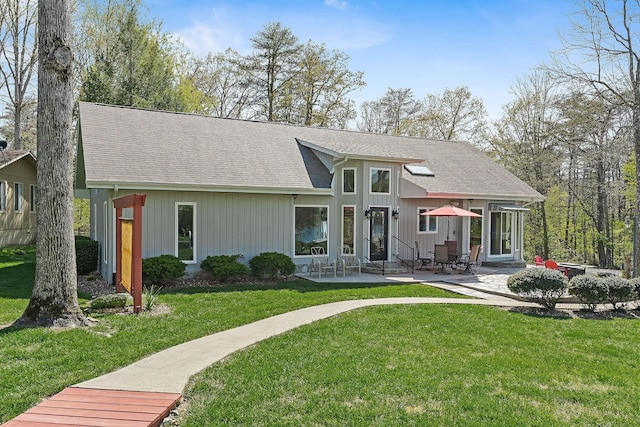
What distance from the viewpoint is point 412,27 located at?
10.7m

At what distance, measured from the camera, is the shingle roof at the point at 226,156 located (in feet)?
40.6

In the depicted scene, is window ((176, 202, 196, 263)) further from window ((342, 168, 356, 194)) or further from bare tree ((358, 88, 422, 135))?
bare tree ((358, 88, 422, 135))

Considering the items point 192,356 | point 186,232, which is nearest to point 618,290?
point 192,356

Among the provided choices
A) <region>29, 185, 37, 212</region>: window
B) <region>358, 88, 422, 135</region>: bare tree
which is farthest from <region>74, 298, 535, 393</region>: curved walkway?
<region>358, 88, 422, 135</region>: bare tree

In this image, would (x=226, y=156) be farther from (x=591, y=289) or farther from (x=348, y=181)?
(x=591, y=289)

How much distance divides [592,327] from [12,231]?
22864mm

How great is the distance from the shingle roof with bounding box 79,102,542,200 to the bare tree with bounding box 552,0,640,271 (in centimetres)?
509

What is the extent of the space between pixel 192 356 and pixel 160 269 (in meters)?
5.92

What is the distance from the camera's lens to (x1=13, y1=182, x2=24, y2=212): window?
21.2 metres

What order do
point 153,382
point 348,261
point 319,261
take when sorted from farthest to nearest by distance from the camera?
point 348,261, point 319,261, point 153,382

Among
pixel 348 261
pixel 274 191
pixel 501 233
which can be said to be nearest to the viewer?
pixel 274 191

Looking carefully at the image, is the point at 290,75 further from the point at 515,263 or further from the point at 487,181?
the point at 515,263

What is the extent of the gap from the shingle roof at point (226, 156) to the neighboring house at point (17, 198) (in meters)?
7.75

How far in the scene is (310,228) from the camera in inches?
574
